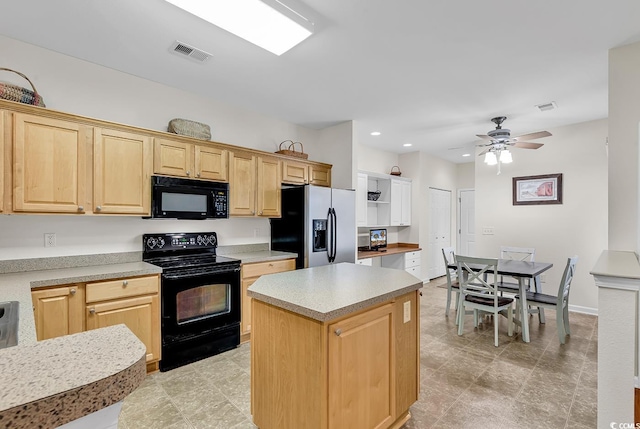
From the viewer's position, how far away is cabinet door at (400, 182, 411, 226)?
20.3ft

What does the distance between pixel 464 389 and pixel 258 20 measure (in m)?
3.19

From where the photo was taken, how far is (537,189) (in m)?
4.85

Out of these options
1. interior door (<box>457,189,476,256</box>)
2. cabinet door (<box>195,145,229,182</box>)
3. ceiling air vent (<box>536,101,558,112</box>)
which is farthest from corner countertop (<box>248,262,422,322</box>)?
interior door (<box>457,189,476,256</box>)

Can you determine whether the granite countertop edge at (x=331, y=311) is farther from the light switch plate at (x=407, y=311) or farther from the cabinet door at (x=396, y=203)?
the cabinet door at (x=396, y=203)

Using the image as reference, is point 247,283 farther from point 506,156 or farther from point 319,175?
point 506,156

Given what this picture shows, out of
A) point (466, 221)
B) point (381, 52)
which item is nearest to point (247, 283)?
point (381, 52)

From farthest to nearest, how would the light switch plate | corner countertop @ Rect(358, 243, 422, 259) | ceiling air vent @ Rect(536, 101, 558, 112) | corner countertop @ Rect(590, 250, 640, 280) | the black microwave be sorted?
corner countertop @ Rect(358, 243, 422, 259), ceiling air vent @ Rect(536, 101, 558, 112), the black microwave, the light switch plate, corner countertop @ Rect(590, 250, 640, 280)

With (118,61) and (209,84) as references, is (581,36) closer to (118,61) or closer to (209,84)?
(209,84)

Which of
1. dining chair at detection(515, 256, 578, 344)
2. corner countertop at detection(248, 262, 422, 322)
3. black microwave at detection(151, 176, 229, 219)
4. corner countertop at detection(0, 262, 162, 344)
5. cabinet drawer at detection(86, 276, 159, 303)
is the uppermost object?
black microwave at detection(151, 176, 229, 219)

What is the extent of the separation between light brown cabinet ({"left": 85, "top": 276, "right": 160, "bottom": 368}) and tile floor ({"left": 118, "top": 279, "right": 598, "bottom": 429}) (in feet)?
1.18

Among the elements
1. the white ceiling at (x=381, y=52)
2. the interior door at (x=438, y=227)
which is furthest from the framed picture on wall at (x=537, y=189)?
the interior door at (x=438, y=227)

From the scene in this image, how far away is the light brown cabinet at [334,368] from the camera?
154 cm

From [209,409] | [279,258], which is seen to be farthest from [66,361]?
[279,258]

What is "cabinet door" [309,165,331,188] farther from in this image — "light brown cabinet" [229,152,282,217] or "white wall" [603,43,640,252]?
"white wall" [603,43,640,252]
